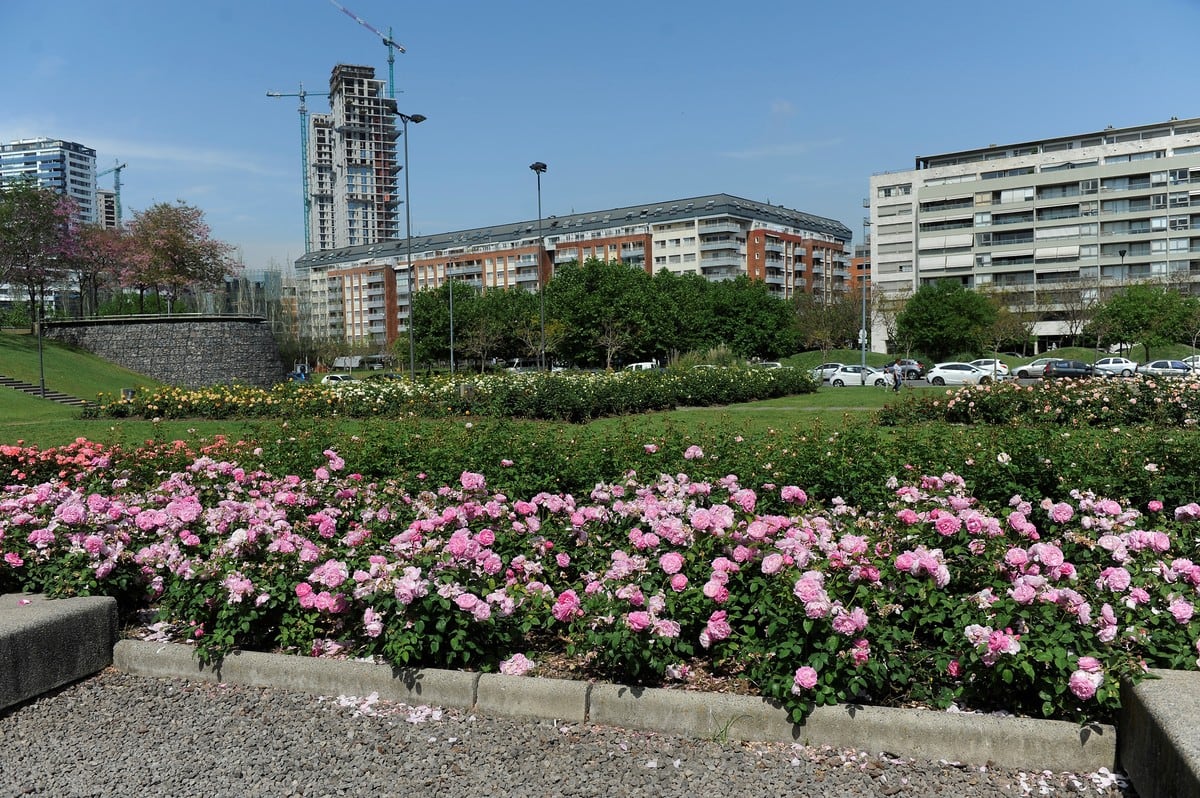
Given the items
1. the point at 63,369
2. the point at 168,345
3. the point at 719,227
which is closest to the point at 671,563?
the point at 63,369

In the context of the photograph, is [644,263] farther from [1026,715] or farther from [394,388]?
[1026,715]

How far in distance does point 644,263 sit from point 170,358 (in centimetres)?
7965

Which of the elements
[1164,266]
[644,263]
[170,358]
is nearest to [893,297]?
[1164,266]

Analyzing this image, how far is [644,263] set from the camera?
117062 mm

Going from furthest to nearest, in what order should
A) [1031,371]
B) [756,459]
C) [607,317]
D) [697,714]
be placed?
[607,317], [1031,371], [756,459], [697,714]

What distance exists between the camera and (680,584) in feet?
13.3

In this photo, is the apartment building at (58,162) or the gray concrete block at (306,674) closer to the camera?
the gray concrete block at (306,674)

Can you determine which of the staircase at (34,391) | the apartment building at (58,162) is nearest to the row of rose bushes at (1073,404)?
the staircase at (34,391)

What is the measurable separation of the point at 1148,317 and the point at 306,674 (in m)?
67.6

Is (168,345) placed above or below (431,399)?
Answer: above

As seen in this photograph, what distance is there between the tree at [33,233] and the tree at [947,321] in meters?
58.7

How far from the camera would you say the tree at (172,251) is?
166 ft

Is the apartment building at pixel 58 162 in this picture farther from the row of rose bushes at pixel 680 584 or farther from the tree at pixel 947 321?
the row of rose bushes at pixel 680 584

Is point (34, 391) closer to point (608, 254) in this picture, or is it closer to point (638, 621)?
point (638, 621)
